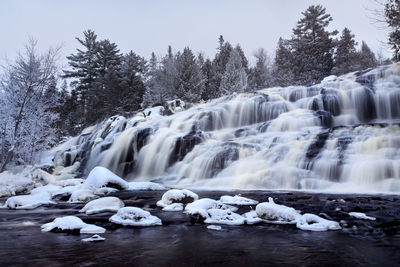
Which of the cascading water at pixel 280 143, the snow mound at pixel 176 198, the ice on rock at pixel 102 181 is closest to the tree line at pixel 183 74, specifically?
the cascading water at pixel 280 143

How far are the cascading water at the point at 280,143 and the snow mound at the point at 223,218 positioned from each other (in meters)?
5.03

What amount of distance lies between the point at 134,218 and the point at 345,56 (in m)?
36.8

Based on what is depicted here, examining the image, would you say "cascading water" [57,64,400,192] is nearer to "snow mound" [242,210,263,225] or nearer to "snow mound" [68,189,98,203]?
"snow mound" [68,189,98,203]

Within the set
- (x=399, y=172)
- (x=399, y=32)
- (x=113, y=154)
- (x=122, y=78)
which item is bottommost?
(x=399, y=172)

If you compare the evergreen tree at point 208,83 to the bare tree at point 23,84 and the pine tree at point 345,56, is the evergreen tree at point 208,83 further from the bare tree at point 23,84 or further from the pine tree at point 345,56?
the bare tree at point 23,84

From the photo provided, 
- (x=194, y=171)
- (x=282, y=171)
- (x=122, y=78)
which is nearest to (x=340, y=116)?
(x=282, y=171)

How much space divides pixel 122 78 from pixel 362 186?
3076 cm

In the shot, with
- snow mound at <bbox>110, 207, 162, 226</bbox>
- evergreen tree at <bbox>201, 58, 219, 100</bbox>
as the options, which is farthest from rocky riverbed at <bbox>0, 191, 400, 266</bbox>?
evergreen tree at <bbox>201, 58, 219, 100</bbox>

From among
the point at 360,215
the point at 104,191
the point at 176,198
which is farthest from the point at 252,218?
the point at 104,191

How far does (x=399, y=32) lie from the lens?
15.9 meters

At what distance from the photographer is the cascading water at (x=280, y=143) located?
993 cm

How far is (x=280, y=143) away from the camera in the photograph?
12.8 meters

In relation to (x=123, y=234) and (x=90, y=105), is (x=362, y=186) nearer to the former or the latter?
(x=123, y=234)

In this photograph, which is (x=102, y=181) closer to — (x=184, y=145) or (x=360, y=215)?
(x=184, y=145)
